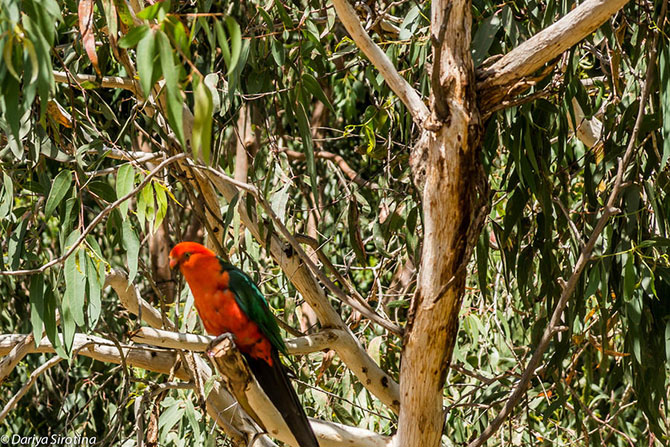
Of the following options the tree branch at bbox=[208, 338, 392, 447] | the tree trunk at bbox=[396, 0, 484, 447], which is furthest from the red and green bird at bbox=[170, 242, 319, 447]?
the tree trunk at bbox=[396, 0, 484, 447]

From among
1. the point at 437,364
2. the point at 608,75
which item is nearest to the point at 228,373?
the point at 437,364

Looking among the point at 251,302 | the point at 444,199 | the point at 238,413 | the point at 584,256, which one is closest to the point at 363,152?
the point at 251,302

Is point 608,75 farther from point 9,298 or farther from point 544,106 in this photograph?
point 9,298

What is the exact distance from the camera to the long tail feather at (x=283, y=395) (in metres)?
2.00

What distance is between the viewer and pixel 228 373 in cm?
201

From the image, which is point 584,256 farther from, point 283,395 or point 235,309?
point 235,309

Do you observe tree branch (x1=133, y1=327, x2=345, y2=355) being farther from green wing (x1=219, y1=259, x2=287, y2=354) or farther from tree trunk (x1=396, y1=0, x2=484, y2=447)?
tree trunk (x1=396, y1=0, x2=484, y2=447)

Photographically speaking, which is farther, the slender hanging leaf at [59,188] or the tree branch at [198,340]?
the tree branch at [198,340]

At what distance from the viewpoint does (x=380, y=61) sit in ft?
5.49

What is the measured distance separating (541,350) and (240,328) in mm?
812

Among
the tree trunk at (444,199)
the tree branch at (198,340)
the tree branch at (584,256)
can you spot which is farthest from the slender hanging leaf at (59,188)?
the tree branch at (584,256)

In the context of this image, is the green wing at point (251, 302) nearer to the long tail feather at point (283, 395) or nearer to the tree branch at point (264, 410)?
the long tail feather at point (283, 395)

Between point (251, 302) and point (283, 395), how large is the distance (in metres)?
0.31

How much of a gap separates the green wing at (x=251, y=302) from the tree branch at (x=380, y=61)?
2.73 ft
